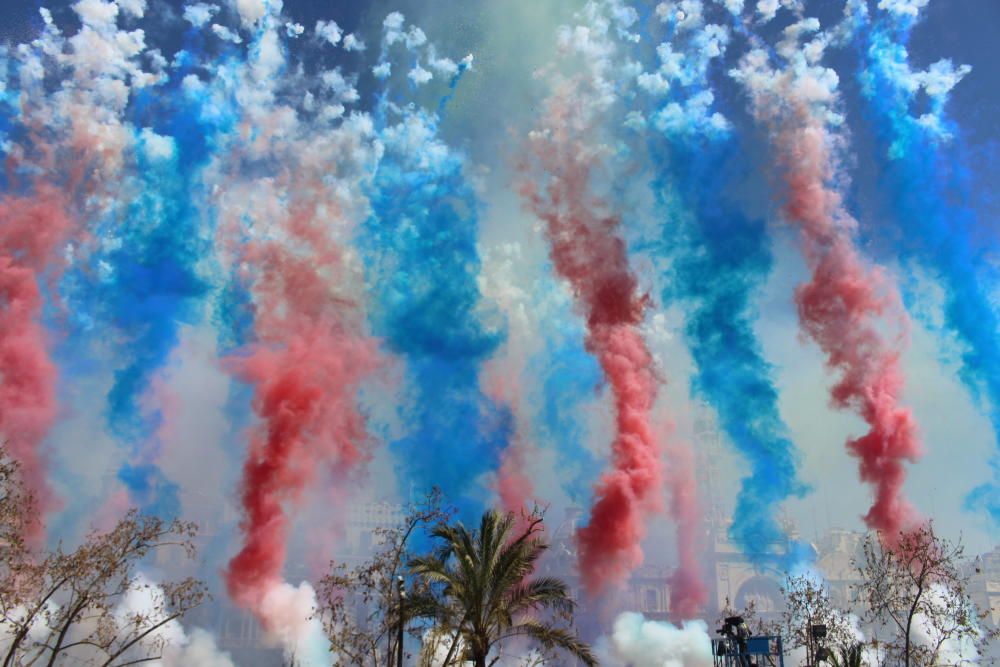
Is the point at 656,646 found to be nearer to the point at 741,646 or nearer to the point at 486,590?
the point at 741,646

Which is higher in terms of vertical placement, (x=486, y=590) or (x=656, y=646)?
(x=656, y=646)

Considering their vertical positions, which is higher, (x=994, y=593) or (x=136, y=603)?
(x=994, y=593)

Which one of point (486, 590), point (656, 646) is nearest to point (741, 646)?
point (486, 590)

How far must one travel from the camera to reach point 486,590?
89.0 feet

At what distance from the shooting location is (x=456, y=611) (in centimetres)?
2747

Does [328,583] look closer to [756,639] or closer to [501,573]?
[501,573]

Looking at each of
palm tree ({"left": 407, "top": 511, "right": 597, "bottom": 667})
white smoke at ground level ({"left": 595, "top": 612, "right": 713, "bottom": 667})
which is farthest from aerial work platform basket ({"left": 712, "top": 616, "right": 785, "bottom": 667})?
white smoke at ground level ({"left": 595, "top": 612, "right": 713, "bottom": 667})

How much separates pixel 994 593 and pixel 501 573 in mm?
177562

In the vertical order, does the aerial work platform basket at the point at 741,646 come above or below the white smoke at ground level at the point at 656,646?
below

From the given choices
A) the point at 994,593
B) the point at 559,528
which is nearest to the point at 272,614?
the point at 559,528

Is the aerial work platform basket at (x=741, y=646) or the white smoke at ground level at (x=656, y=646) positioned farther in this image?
the white smoke at ground level at (x=656, y=646)

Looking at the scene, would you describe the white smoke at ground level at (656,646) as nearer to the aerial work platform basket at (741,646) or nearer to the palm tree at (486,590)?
the aerial work platform basket at (741,646)

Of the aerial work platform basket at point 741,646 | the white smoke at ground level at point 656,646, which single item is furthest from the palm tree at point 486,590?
the white smoke at ground level at point 656,646

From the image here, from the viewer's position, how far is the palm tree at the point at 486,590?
26641mm
